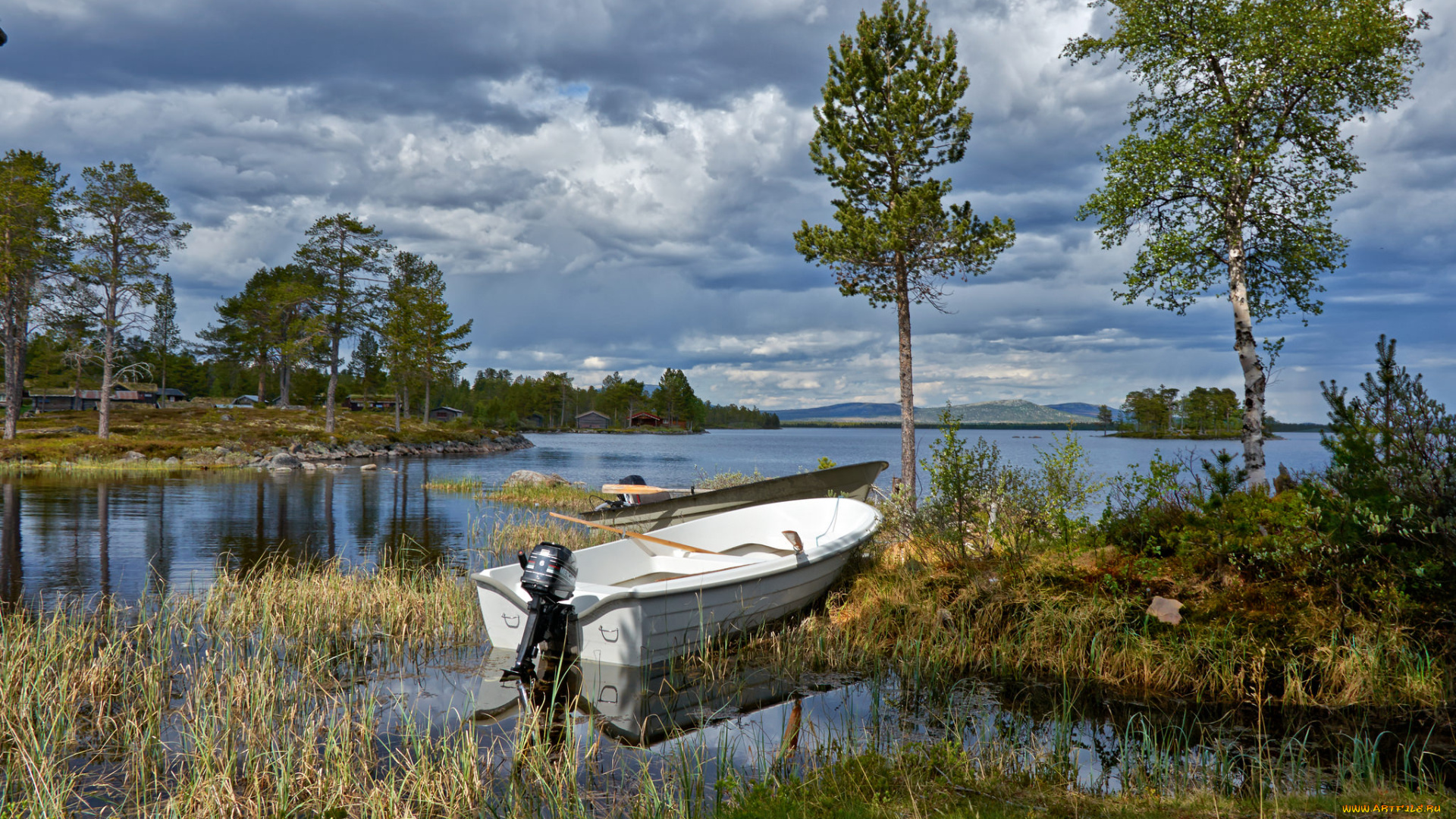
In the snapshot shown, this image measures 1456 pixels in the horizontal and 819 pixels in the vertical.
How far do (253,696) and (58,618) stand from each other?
331 centimetres

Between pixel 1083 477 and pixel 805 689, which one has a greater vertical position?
pixel 1083 477

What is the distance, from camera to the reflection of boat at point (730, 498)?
489 inches

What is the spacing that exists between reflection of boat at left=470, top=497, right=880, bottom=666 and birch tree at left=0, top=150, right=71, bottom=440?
39168 millimetres

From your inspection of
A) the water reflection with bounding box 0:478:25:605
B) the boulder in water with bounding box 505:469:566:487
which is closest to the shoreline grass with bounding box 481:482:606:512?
the boulder in water with bounding box 505:469:566:487

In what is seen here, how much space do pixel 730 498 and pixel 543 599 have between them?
6.63 metres

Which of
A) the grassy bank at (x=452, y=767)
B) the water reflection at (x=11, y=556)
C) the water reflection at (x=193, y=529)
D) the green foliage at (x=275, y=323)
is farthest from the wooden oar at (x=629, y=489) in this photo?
the green foliage at (x=275, y=323)

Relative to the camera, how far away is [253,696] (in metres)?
5.10

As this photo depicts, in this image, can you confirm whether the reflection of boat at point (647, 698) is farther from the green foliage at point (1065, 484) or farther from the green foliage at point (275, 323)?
the green foliage at point (275, 323)

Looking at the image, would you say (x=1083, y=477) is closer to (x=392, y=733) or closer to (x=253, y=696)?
(x=392, y=733)

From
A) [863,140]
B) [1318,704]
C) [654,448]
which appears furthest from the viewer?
[654,448]

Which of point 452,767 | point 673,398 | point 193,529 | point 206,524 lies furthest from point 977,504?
point 673,398

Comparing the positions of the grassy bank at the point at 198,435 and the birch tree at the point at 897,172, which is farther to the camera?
the grassy bank at the point at 198,435

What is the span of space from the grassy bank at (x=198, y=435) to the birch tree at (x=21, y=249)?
4594 millimetres

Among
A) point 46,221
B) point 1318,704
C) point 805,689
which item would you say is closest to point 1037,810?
point 805,689
